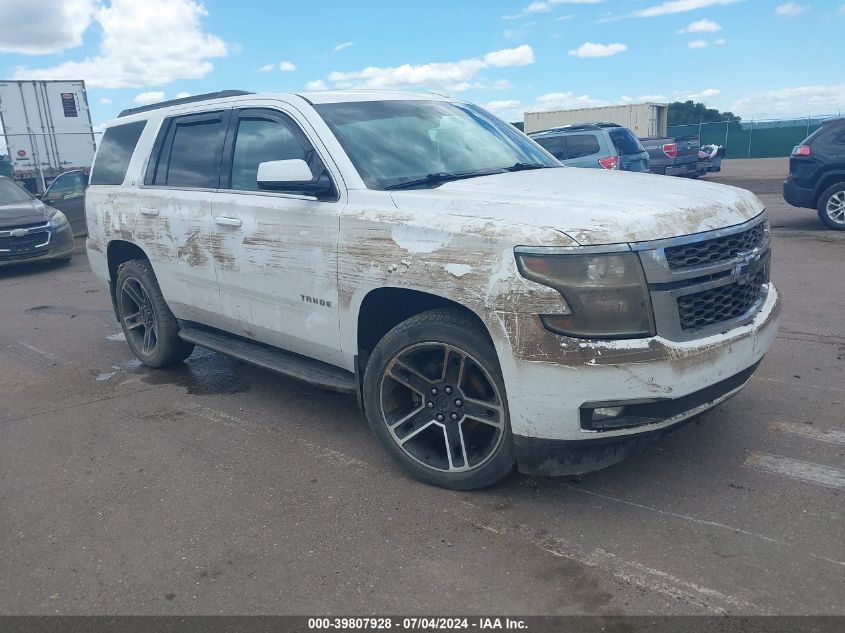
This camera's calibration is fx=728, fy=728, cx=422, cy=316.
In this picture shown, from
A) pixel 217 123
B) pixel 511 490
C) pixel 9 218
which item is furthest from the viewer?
pixel 9 218

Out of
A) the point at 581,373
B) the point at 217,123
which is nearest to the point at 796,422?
the point at 581,373

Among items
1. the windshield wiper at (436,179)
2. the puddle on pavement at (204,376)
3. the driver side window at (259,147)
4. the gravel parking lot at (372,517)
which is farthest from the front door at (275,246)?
the puddle on pavement at (204,376)

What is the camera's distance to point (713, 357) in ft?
10.4

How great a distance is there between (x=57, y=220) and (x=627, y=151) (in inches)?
422

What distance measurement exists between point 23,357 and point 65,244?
6358mm

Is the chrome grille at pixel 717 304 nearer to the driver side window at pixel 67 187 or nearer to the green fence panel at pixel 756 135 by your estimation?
the driver side window at pixel 67 187

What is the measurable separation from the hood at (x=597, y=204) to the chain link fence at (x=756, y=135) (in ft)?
136

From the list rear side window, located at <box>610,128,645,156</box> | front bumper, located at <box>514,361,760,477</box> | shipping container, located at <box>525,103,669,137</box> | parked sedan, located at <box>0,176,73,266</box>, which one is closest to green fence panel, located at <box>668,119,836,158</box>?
shipping container, located at <box>525,103,669,137</box>

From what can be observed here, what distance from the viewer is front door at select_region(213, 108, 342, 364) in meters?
3.97

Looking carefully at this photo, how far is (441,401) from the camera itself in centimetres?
361

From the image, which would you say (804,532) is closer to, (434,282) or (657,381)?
(657,381)

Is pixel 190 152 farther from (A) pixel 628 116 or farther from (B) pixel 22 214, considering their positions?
(A) pixel 628 116

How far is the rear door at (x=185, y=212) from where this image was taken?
4816mm

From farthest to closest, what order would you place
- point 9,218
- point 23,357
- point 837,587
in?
point 9,218 → point 23,357 → point 837,587
